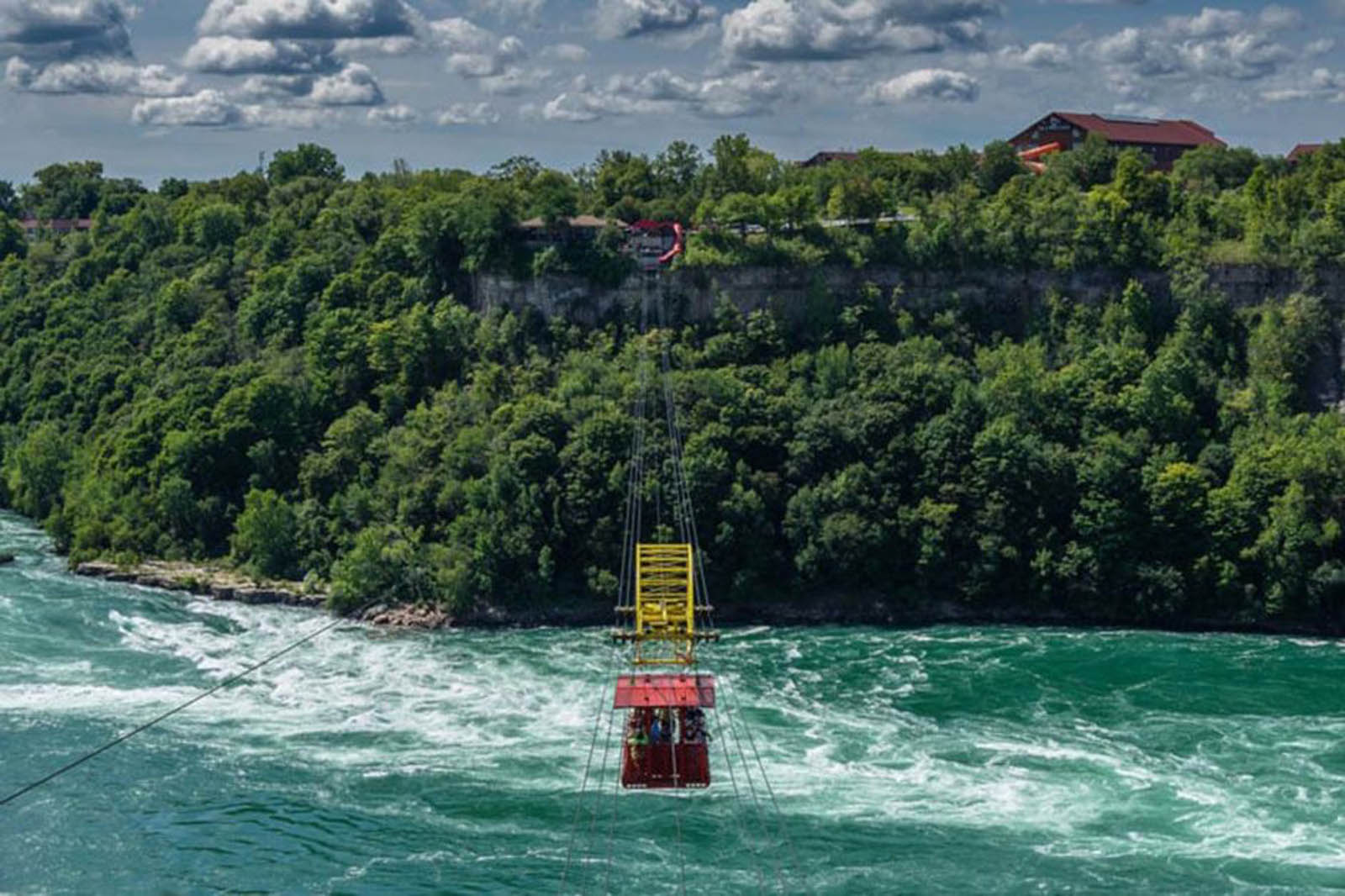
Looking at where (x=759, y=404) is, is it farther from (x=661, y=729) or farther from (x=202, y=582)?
(x=661, y=729)

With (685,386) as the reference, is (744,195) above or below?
above

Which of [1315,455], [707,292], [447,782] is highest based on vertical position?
[707,292]

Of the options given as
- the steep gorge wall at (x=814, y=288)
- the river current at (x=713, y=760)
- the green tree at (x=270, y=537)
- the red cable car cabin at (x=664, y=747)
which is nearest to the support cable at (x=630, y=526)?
the river current at (x=713, y=760)

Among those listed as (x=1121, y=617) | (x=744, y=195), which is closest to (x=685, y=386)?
(x=744, y=195)

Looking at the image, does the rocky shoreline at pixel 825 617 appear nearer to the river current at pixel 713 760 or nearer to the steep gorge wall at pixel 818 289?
the river current at pixel 713 760

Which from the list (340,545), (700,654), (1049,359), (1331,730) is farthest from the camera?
(1049,359)

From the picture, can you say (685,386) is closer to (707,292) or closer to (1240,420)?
(707,292)

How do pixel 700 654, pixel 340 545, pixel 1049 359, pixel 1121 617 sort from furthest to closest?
pixel 1049 359
pixel 340 545
pixel 1121 617
pixel 700 654
